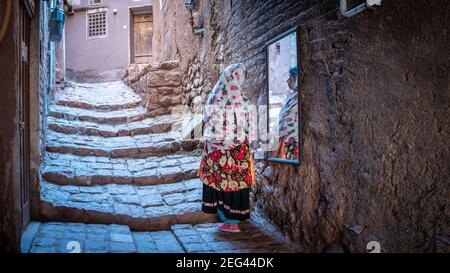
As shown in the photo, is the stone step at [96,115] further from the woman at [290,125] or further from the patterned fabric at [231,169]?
the woman at [290,125]

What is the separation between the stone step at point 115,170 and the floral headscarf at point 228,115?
1.77 metres

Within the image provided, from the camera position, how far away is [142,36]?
57.9 feet

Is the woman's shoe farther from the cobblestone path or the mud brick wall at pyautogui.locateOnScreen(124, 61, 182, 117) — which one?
the mud brick wall at pyautogui.locateOnScreen(124, 61, 182, 117)

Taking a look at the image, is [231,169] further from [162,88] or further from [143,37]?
[143,37]

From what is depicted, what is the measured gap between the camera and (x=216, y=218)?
15.7ft

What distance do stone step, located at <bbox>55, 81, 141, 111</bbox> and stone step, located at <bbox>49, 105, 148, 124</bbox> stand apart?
1.00 feet

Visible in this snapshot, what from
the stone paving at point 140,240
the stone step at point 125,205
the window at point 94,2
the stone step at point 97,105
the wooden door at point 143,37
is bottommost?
the stone paving at point 140,240

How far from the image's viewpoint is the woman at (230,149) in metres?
4.24

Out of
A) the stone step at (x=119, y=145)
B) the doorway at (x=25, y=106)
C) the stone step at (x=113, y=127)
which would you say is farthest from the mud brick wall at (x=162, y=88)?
the doorway at (x=25, y=106)

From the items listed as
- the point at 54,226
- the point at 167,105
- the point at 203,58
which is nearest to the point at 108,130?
the point at 167,105

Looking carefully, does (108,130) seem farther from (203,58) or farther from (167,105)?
(203,58)

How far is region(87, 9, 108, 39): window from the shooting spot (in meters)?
16.9

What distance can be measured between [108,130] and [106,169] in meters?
1.87

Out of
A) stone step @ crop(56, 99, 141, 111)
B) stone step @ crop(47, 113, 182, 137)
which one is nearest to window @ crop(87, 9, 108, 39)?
stone step @ crop(56, 99, 141, 111)
